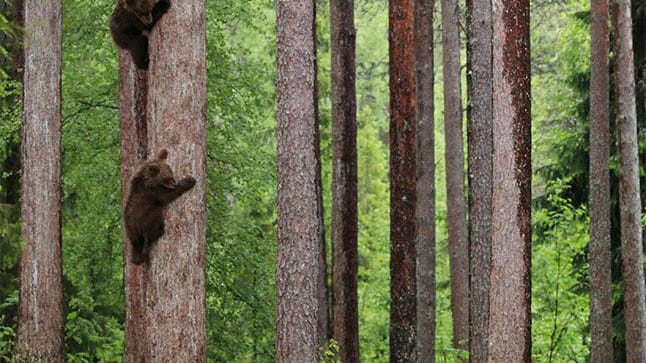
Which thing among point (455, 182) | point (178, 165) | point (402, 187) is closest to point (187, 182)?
point (178, 165)

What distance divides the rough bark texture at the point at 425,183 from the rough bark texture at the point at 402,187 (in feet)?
8.42

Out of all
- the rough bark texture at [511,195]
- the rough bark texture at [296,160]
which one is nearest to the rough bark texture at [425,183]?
the rough bark texture at [296,160]

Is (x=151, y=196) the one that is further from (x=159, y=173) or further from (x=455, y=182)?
(x=455, y=182)

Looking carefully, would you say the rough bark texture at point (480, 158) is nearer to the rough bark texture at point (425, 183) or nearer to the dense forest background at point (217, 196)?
the dense forest background at point (217, 196)

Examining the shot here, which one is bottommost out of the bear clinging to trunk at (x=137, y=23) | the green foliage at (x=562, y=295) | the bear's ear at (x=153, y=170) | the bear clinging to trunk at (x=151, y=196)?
the green foliage at (x=562, y=295)

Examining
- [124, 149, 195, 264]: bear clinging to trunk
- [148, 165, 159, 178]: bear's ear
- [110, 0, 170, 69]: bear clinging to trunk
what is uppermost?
[110, 0, 170, 69]: bear clinging to trunk

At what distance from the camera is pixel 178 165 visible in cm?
734

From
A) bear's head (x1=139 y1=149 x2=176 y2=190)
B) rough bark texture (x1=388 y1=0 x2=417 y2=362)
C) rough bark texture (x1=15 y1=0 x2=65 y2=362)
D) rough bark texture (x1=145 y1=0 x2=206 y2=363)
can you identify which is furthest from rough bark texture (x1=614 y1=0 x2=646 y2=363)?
bear's head (x1=139 y1=149 x2=176 y2=190)

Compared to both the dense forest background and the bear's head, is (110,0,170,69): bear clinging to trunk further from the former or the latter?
the dense forest background

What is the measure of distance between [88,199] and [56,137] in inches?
229

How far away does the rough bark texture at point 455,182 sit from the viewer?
1927 cm

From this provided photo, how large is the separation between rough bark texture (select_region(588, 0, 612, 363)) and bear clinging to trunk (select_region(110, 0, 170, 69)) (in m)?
10.5

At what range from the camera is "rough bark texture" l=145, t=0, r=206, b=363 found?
24.2 feet

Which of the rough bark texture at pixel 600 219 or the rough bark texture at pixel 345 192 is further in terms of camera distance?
the rough bark texture at pixel 600 219
